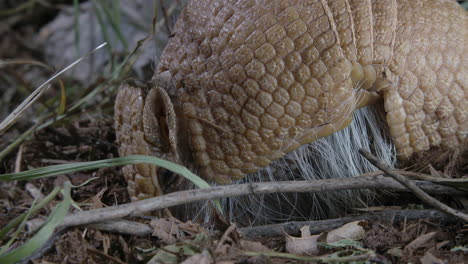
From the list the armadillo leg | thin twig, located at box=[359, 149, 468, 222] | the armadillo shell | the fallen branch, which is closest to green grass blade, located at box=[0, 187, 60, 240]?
the fallen branch

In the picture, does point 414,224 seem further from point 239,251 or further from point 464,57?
point 464,57

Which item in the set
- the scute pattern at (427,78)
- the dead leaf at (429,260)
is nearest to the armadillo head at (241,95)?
the scute pattern at (427,78)

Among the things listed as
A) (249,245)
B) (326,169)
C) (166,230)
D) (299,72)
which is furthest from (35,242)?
(326,169)

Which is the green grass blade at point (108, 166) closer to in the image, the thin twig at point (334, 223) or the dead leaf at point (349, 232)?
the thin twig at point (334, 223)

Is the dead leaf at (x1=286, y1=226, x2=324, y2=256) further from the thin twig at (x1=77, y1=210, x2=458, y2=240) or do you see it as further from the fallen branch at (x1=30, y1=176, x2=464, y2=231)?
the fallen branch at (x1=30, y1=176, x2=464, y2=231)

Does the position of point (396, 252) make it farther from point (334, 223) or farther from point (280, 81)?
point (280, 81)

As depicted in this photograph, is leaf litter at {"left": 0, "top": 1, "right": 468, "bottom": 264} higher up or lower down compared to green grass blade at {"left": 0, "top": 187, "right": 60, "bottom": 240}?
lower down
